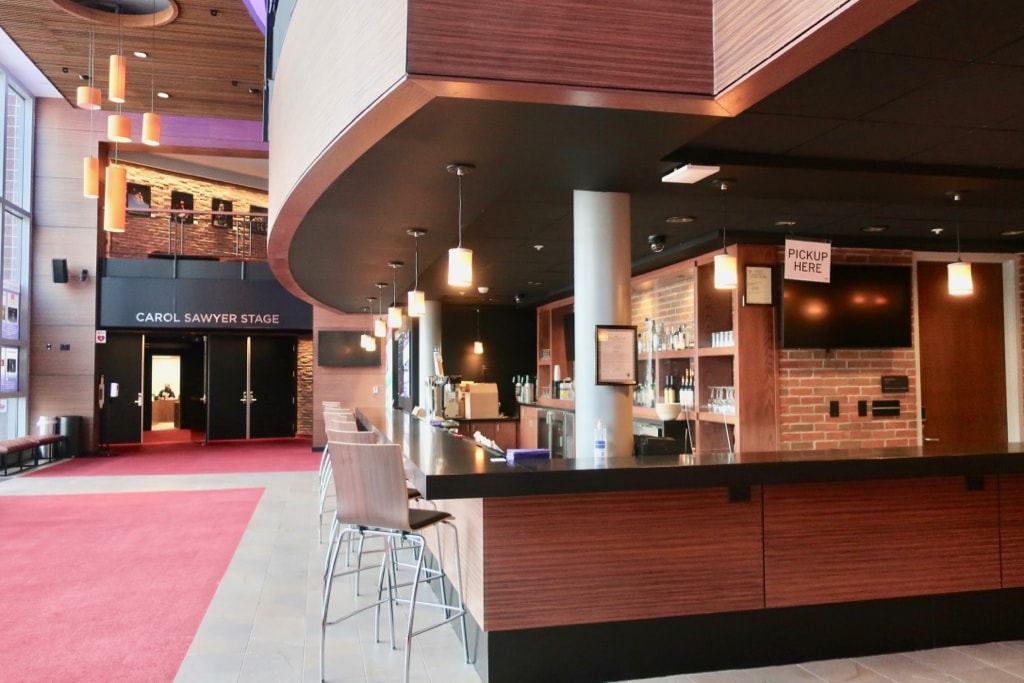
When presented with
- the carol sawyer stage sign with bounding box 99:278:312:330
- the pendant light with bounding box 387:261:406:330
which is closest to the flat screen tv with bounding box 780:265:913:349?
the pendant light with bounding box 387:261:406:330

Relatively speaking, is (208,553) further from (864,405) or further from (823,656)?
(864,405)

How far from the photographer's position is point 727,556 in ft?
11.3

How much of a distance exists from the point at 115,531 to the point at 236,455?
651 centimetres

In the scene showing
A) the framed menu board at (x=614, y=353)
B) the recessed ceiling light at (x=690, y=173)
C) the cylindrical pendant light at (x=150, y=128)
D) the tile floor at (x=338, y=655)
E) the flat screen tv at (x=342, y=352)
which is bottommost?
the tile floor at (x=338, y=655)

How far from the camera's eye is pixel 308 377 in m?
16.1

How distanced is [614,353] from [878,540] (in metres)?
1.63

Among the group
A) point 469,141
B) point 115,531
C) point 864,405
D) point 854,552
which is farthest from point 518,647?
point 115,531

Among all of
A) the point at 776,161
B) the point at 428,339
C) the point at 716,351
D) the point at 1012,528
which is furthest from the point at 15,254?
the point at 1012,528

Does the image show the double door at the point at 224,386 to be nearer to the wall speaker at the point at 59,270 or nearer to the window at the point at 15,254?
the window at the point at 15,254

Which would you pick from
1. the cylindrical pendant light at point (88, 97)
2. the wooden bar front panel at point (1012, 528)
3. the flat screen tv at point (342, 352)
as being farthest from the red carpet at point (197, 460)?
the wooden bar front panel at point (1012, 528)

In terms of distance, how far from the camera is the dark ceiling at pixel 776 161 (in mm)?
2727

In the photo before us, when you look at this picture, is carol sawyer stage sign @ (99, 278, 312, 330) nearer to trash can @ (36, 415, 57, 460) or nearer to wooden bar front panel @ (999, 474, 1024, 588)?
trash can @ (36, 415, 57, 460)

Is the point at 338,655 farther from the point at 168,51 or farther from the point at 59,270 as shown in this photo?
the point at 59,270

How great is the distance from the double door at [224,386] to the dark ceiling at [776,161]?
390 inches
